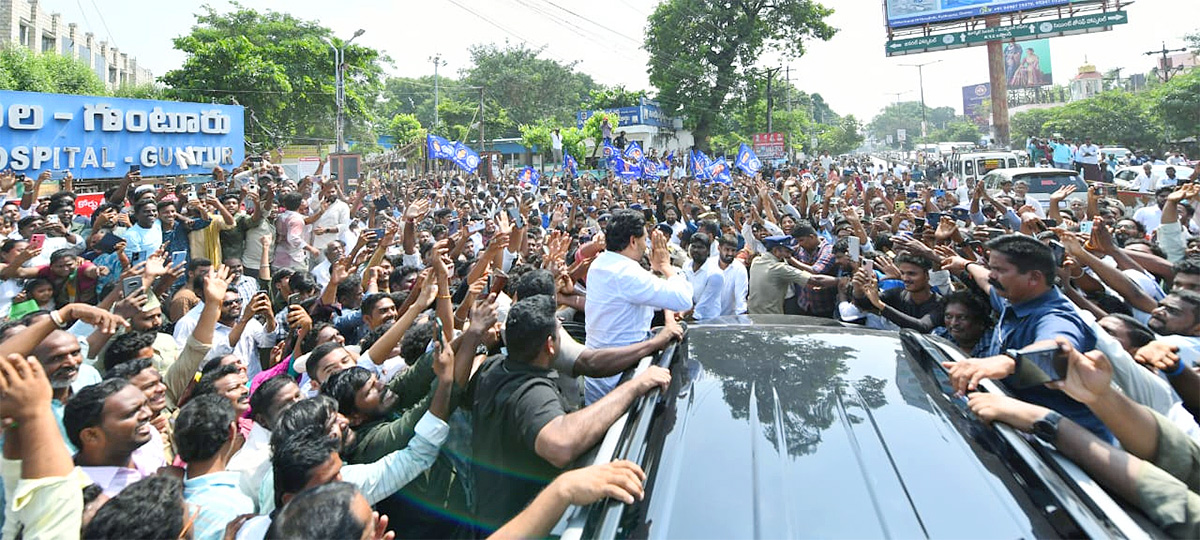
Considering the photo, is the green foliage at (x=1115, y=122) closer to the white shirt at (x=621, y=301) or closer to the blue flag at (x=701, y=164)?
the blue flag at (x=701, y=164)

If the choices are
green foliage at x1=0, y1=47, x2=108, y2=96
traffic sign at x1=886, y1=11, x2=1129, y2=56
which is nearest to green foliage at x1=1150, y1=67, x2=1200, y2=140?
traffic sign at x1=886, y1=11, x2=1129, y2=56

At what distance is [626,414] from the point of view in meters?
2.39

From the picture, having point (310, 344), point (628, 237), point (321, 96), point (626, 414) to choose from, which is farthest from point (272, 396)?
point (321, 96)

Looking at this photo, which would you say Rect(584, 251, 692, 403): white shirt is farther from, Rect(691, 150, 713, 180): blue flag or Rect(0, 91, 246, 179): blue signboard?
Rect(691, 150, 713, 180): blue flag

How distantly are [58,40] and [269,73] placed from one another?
35127 mm

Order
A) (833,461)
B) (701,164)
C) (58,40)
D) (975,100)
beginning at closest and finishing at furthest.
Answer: (833,461), (701,164), (58,40), (975,100)

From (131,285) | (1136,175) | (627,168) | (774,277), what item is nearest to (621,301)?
(774,277)

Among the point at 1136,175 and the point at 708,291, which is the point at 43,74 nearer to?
the point at 708,291

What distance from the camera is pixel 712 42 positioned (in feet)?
143

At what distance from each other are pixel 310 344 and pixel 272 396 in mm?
1075

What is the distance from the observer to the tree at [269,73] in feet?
103

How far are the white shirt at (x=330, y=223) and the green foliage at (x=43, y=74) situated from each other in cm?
2892

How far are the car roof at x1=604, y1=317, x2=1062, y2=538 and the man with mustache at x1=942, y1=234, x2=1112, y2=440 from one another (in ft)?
0.57

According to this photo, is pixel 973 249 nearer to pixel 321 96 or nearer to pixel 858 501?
pixel 858 501
